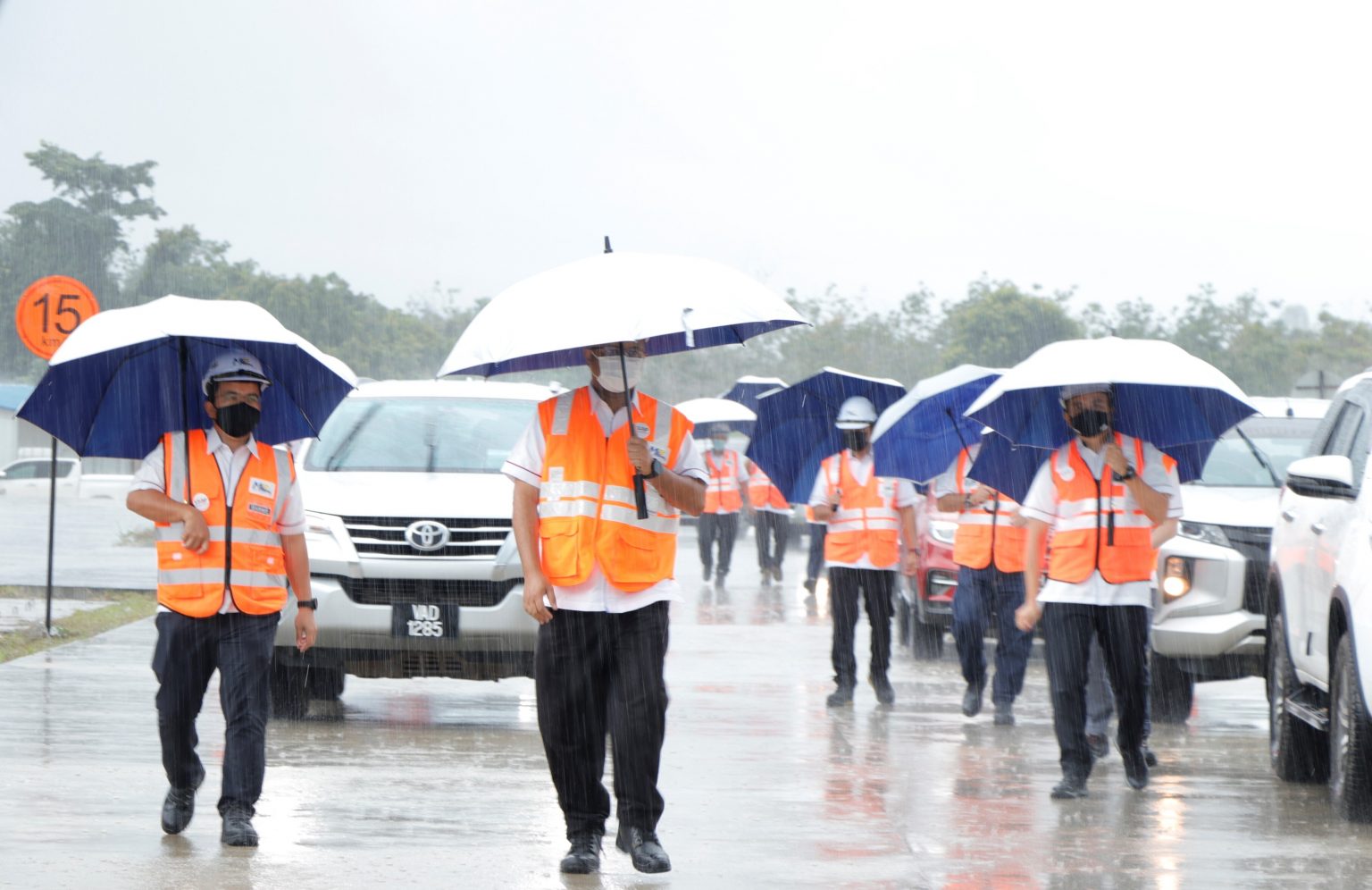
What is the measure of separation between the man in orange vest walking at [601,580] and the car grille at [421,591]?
12.3ft

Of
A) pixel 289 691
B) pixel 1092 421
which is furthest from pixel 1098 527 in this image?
pixel 289 691

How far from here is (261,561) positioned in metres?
7.46

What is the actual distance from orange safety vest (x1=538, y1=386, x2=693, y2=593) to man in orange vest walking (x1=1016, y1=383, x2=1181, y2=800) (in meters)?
2.71

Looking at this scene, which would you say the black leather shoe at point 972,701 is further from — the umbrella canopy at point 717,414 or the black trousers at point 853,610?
the umbrella canopy at point 717,414

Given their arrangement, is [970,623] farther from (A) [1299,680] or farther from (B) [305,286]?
(B) [305,286]

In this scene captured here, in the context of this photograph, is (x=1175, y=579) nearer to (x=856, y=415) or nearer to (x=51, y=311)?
(x=856, y=415)

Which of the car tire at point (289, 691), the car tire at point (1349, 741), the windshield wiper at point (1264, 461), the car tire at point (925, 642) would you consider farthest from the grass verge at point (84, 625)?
the car tire at point (1349, 741)

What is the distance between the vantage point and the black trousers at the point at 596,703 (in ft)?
23.2

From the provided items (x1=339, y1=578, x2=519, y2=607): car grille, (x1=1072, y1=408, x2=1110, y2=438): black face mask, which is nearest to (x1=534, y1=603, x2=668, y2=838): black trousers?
(x1=1072, y1=408, x2=1110, y2=438): black face mask

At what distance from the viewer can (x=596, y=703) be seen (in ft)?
23.5

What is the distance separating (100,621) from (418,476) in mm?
6370

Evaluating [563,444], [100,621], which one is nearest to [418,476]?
[563,444]

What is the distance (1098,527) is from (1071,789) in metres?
1.16

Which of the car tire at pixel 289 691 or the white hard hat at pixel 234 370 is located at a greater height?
the white hard hat at pixel 234 370
